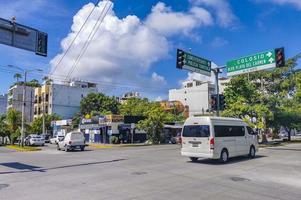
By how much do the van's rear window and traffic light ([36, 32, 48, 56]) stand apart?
8806mm

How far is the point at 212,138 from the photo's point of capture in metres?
18.2

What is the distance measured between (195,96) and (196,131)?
8777 centimetres

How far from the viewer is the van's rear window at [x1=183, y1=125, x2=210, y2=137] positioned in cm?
1858

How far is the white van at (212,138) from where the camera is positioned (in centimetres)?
1834

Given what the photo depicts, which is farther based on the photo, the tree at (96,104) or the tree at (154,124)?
the tree at (96,104)

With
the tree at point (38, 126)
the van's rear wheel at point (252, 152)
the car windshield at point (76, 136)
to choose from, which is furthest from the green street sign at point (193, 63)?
the tree at point (38, 126)

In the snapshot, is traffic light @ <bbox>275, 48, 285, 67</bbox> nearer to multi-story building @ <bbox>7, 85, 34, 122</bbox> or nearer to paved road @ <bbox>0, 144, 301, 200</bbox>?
paved road @ <bbox>0, 144, 301, 200</bbox>

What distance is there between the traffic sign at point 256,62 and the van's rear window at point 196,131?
8.83 meters

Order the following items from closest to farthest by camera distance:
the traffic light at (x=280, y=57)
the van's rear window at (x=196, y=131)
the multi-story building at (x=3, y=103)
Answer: the van's rear window at (x=196, y=131) < the traffic light at (x=280, y=57) < the multi-story building at (x=3, y=103)

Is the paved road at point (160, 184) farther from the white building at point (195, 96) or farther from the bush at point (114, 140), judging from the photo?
the white building at point (195, 96)

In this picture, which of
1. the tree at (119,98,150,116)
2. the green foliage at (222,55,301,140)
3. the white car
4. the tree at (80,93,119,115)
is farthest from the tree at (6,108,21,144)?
the green foliage at (222,55,301,140)

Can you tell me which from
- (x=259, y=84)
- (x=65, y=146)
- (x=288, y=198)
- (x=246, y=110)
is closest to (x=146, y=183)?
(x=288, y=198)

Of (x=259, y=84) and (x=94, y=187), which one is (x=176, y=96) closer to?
(x=259, y=84)

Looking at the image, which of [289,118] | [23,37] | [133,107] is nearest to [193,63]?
[23,37]
